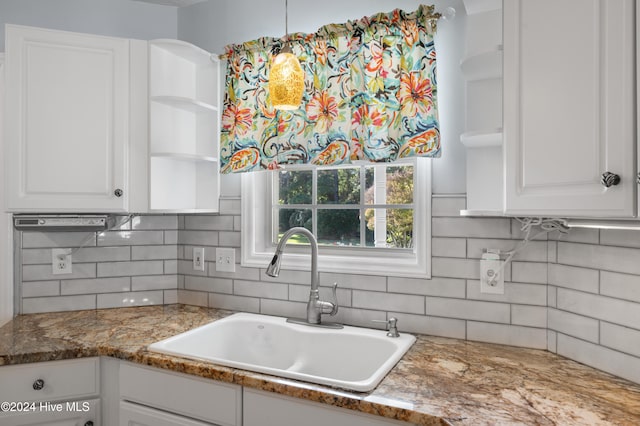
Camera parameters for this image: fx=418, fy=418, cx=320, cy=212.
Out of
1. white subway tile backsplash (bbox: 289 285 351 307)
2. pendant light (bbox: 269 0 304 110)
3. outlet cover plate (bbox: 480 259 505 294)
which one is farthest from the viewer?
white subway tile backsplash (bbox: 289 285 351 307)

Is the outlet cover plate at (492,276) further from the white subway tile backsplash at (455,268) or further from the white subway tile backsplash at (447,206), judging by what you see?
the white subway tile backsplash at (447,206)

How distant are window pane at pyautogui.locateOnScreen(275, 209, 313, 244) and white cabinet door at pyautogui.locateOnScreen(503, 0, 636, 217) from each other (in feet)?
3.62

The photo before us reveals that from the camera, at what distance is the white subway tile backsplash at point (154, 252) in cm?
221

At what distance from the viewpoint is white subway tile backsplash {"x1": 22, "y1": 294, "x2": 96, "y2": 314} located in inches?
79.5

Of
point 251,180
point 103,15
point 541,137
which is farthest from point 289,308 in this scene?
point 103,15

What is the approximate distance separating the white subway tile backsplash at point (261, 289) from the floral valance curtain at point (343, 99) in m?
0.57

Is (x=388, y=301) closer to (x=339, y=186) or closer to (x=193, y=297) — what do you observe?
(x=339, y=186)

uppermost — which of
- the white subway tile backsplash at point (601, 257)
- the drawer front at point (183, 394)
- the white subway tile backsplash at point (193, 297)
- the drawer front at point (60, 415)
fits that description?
the white subway tile backsplash at point (601, 257)

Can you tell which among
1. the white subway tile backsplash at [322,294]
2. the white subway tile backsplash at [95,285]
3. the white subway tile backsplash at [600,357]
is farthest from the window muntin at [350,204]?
the white subway tile backsplash at [95,285]

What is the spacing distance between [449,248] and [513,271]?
0.25 metres

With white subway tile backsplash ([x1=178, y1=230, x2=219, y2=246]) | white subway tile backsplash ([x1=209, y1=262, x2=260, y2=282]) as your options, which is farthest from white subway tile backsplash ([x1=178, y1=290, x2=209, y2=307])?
white subway tile backsplash ([x1=178, y1=230, x2=219, y2=246])

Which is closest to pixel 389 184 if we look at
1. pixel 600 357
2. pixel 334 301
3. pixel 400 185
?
pixel 400 185

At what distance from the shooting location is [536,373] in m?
1.31

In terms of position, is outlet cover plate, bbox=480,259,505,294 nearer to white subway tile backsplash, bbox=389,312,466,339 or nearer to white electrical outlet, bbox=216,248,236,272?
white subway tile backsplash, bbox=389,312,466,339
